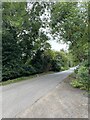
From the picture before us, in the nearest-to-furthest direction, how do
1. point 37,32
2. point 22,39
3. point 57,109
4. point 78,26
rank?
point 57,109, point 78,26, point 22,39, point 37,32

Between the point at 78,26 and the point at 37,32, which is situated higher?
the point at 37,32

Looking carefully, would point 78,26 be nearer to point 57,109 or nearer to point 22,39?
point 57,109

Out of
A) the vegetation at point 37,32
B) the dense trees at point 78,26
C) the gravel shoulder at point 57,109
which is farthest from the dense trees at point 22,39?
the gravel shoulder at point 57,109

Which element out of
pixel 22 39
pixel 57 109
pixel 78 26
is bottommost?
pixel 57 109

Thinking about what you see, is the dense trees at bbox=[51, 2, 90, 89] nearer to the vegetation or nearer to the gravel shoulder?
the vegetation

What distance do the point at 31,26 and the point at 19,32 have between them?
4.28ft

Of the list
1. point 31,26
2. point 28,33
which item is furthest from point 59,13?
point 28,33

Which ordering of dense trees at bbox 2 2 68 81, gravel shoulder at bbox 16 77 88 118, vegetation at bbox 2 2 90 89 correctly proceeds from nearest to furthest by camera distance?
gravel shoulder at bbox 16 77 88 118
vegetation at bbox 2 2 90 89
dense trees at bbox 2 2 68 81

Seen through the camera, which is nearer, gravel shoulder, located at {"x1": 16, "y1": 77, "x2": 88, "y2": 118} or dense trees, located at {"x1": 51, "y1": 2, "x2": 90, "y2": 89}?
gravel shoulder, located at {"x1": 16, "y1": 77, "x2": 88, "y2": 118}

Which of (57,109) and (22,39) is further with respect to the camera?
(22,39)

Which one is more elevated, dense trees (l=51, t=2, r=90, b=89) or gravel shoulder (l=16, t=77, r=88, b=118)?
dense trees (l=51, t=2, r=90, b=89)

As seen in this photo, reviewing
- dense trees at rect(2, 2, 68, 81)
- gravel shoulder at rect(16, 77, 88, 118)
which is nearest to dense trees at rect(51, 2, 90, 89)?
gravel shoulder at rect(16, 77, 88, 118)

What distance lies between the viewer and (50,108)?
22.5ft

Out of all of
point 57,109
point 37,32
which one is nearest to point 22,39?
point 37,32
